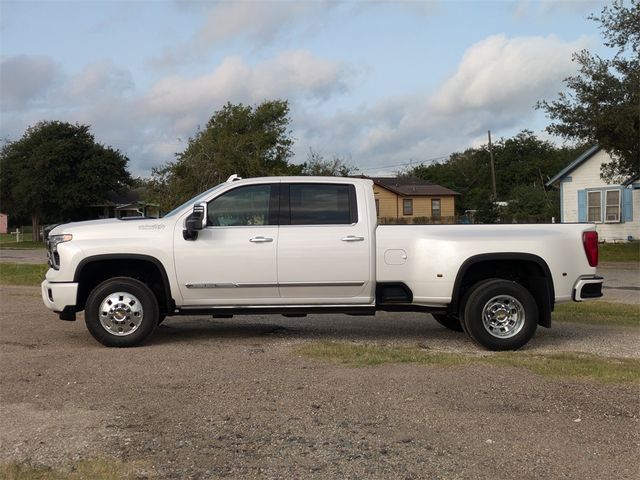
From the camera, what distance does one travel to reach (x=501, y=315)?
7.38m

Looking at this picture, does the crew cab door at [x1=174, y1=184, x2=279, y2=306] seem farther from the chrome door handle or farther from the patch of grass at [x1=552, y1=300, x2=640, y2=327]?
the patch of grass at [x1=552, y1=300, x2=640, y2=327]

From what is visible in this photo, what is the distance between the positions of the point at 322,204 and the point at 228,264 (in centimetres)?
126

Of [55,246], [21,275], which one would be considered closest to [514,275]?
[55,246]

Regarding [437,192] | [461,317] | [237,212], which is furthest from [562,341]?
[437,192]

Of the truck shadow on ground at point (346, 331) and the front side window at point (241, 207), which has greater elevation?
the front side window at point (241, 207)

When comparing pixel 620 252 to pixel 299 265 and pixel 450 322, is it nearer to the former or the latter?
pixel 450 322

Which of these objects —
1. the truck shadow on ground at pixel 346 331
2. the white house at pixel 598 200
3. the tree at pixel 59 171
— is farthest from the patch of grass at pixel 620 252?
the tree at pixel 59 171

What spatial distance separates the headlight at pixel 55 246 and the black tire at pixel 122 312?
0.54 m

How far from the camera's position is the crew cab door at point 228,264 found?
289 inches

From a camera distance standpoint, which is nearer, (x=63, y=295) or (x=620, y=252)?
(x=63, y=295)

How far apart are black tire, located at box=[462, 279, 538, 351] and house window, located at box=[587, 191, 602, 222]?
27.5m

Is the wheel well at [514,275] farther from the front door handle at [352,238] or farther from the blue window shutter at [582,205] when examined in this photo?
the blue window shutter at [582,205]

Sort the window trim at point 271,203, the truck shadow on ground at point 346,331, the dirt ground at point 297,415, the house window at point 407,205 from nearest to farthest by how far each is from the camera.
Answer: the dirt ground at point 297,415, the window trim at point 271,203, the truck shadow on ground at point 346,331, the house window at point 407,205

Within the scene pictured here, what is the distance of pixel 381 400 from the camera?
17.4ft
